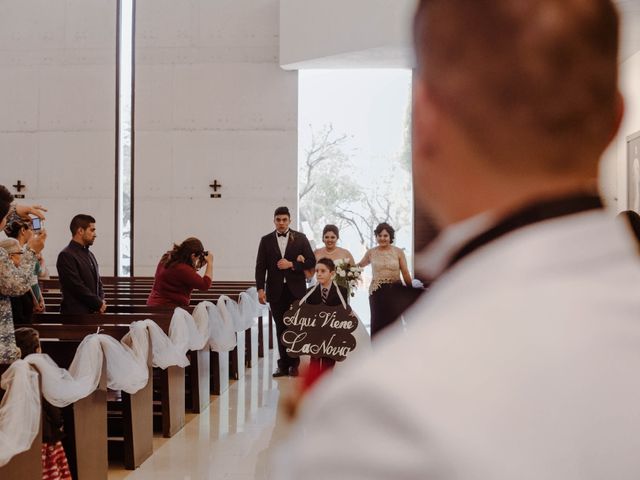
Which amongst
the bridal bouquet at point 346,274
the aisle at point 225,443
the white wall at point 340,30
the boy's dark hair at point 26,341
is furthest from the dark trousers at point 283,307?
the white wall at point 340,30

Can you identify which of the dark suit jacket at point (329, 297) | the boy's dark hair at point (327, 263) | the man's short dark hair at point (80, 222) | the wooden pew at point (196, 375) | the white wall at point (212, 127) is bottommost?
the wooden pew at point (196, 375)

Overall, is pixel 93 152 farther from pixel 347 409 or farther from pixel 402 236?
pixel 347 409

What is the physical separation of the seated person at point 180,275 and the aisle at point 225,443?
40.7 inches

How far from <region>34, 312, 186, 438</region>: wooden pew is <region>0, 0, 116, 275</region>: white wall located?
24.4 feet

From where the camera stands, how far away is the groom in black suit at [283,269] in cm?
873

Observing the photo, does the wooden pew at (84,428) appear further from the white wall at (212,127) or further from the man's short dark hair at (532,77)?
the white wall at (212,127)

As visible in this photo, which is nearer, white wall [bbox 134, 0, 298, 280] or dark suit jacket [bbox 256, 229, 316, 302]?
dark suit jacket [bbox 256, 229, 316, 302]

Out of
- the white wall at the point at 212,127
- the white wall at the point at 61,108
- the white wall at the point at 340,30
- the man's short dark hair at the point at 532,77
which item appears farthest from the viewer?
the white wall at the point at 61,108

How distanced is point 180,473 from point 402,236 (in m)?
9.24

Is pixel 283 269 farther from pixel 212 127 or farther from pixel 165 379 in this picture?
pixel 212 127

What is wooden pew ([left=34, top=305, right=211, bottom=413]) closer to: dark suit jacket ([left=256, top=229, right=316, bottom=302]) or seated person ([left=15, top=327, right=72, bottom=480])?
dark suit jacket ([left=256, top=229, right=316, bottom=302])

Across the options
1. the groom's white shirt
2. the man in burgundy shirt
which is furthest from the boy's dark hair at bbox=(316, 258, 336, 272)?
the groom's white shirt

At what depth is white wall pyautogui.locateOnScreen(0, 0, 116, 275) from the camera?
46.5 feet

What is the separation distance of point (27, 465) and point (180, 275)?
390 centimetres
